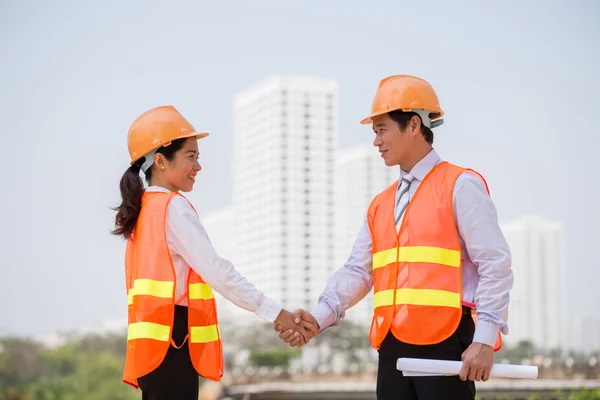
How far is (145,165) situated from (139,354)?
2.99 feet

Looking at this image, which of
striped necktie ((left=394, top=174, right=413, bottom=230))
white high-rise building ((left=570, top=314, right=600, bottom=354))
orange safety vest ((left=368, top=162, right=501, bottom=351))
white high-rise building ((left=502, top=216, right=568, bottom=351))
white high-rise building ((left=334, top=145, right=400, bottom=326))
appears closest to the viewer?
orange safety vest ((left=368, top=162, right=501, bottom=351))

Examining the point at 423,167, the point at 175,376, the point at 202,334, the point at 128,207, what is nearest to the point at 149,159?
the point at 128,207

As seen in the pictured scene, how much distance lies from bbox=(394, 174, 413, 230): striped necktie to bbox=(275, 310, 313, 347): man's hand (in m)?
0.86

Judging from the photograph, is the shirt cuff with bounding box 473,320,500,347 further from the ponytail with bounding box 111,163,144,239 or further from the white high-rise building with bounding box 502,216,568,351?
the white high-rise building with bounding box 502,216,568,351

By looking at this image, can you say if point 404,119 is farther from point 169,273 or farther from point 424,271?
point 169,273

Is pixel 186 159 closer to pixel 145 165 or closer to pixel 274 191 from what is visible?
pixel 145 165

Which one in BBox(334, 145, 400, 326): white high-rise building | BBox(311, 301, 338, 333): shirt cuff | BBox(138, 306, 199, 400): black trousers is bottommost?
BBox(138, 306, 199, 400): black trousers

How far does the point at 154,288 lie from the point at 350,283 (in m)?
0.97

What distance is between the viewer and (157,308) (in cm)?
399

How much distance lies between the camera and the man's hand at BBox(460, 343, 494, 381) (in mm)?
3584

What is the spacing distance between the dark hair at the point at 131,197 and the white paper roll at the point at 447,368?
141 centimetres

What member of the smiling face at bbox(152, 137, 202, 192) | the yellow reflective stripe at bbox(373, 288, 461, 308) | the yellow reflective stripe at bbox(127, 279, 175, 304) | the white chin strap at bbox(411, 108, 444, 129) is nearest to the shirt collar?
the white chin strap at bbox(411, 108, 444, 129)

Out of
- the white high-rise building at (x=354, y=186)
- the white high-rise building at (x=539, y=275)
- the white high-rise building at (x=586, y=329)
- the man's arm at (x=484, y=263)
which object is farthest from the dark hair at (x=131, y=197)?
the white high-rise building at (x=354, y=186)

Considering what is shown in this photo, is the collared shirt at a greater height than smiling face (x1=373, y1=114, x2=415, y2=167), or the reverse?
smiling face (x1=373, y1=114, x2=415, y2=167)
